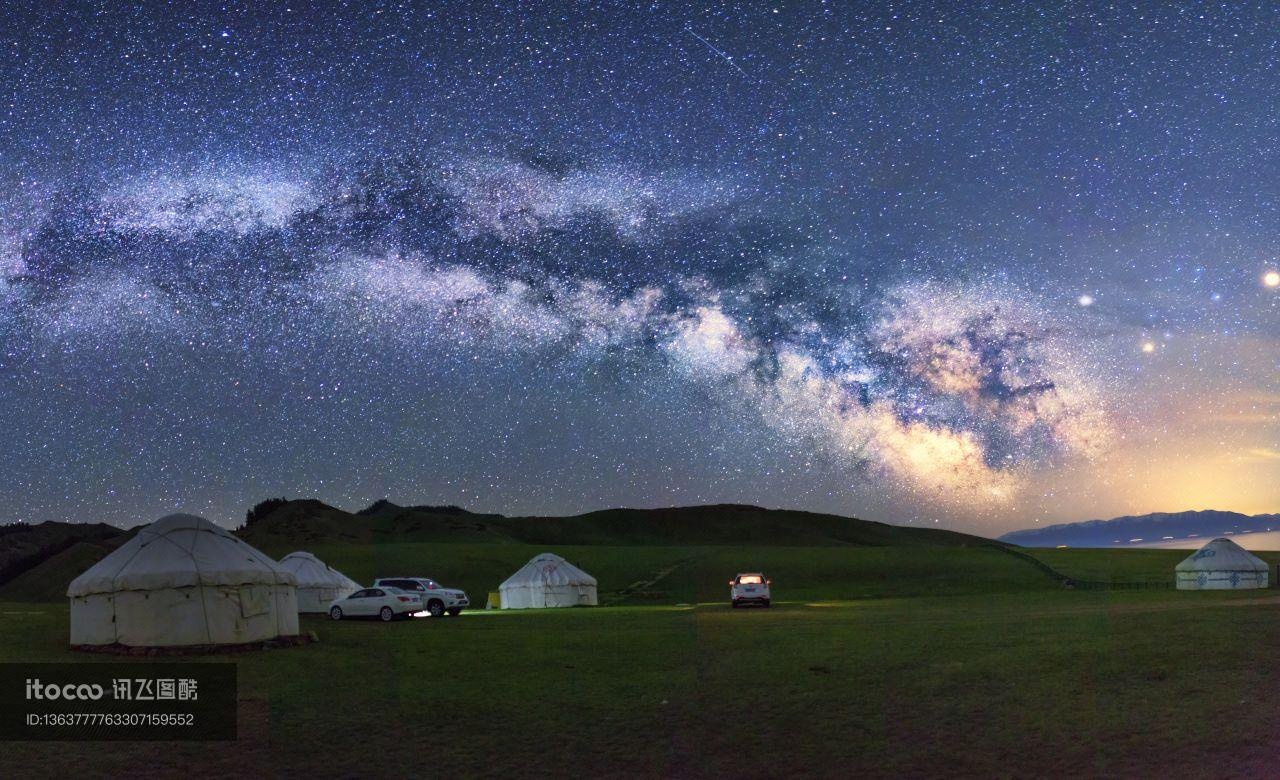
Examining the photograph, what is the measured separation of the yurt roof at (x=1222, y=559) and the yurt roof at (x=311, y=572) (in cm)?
4499

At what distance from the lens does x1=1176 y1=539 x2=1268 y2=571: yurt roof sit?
54.3 meters

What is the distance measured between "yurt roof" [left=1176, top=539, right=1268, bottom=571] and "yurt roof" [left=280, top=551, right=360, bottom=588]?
4499 cm

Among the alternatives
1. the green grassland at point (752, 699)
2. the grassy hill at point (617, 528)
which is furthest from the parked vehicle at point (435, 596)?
the grassy hill at point (617, 528)

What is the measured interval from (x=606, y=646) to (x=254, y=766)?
1339 centimetres

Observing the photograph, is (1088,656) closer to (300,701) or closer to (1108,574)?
(300,701)

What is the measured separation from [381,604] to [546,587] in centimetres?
1762

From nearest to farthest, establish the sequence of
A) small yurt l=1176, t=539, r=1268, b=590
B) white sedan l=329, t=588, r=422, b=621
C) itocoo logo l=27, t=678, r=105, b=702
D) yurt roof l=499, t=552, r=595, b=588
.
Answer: itocoo logo l=27, t=678, r=105, b=702 → white sedan l=329, t=588, r=422, b=621 → small yurt l=1176, t=539, r=1268, b=590 → yurt roof l=499, t=552, r=595, b=588

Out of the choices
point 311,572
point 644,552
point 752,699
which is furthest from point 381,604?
point 644,552

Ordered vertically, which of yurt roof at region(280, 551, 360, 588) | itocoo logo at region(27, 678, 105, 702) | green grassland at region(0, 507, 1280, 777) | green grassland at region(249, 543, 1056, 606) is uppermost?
yurt roof at region(280, 551, 360, 588)

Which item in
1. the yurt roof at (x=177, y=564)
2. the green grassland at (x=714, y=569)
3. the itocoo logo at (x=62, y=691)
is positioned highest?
the yurt roof at (x=177, y=564)

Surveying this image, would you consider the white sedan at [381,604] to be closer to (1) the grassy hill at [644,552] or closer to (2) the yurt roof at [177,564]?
(2) the yurt roof at [177,564]

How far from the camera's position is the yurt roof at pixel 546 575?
5478 cm

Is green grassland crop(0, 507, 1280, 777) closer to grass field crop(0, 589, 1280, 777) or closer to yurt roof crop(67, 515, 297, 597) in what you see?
grass field crop(0, 589, 1280, 777)

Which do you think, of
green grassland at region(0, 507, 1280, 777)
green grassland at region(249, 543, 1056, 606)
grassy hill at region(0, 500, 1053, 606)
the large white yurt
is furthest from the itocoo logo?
green grassland at region(249, 543, 1056, 606)
